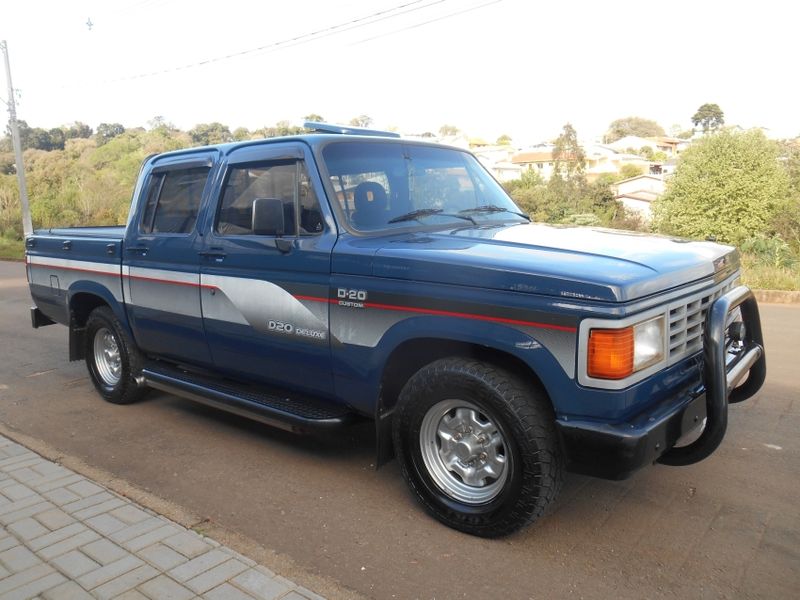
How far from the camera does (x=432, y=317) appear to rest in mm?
3496

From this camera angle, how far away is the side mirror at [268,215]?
405 centimetres

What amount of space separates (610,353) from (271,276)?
2210 mm

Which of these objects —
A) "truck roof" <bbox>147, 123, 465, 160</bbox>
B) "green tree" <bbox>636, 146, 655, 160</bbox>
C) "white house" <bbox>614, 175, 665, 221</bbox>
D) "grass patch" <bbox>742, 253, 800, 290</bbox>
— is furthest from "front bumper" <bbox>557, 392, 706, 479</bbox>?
"green tree" <bbox>636, 146, 655, 160</bbox>

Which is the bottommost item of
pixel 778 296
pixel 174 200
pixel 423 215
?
pixel 778 296

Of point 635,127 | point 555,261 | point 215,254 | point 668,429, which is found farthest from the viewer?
point 635,127

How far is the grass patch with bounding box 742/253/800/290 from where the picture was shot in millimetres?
11477

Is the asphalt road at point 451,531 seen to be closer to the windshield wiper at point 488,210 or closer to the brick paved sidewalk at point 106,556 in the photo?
the brick paved sidewalk at point 106,556

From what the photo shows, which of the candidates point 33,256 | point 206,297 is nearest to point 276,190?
point 206,297

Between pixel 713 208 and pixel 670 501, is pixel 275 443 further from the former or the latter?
pixel 713 208

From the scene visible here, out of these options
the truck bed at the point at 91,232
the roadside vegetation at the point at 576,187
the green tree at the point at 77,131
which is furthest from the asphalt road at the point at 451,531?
the green tree at the point at 77,131

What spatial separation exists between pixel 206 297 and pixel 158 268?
0.68 meters

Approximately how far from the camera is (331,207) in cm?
409

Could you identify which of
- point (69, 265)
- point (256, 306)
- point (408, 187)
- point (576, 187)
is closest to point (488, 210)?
point (408, 187)

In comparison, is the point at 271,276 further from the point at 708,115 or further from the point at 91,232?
the point at 708,115
